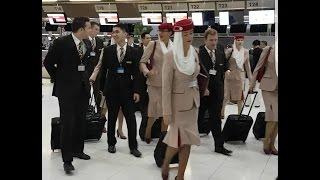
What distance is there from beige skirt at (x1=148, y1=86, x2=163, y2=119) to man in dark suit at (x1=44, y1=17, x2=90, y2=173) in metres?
1.31

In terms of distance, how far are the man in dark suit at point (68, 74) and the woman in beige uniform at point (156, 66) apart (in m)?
1.10

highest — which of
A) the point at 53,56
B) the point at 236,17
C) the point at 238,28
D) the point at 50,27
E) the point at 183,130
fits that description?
the point at 236,17

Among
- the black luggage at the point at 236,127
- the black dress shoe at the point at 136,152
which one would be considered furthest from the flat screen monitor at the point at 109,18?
the black dress shoe at the point at 136,152

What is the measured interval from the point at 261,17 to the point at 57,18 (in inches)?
325

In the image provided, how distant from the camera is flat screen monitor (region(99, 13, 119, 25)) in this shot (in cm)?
1602

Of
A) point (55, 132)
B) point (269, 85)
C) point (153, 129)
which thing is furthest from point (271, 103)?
point (55, 132)

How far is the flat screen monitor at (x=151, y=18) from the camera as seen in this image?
618 inches

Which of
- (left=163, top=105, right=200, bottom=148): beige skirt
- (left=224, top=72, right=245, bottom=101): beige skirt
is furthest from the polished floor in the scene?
(left=224, top=72, right=245, bottom=101): beige skirt

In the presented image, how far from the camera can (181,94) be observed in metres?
3.65

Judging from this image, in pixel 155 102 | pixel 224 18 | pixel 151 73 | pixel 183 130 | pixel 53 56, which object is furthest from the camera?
pixel 224 18

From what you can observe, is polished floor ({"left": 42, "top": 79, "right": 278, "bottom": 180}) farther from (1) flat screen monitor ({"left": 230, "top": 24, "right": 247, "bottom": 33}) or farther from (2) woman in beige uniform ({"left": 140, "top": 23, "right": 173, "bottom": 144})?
(1) flat screen monitor ({"left": 230, "top": 24, "right": 247, "bottom": 33})

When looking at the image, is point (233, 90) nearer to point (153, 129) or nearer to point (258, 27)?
point (153, 129)
